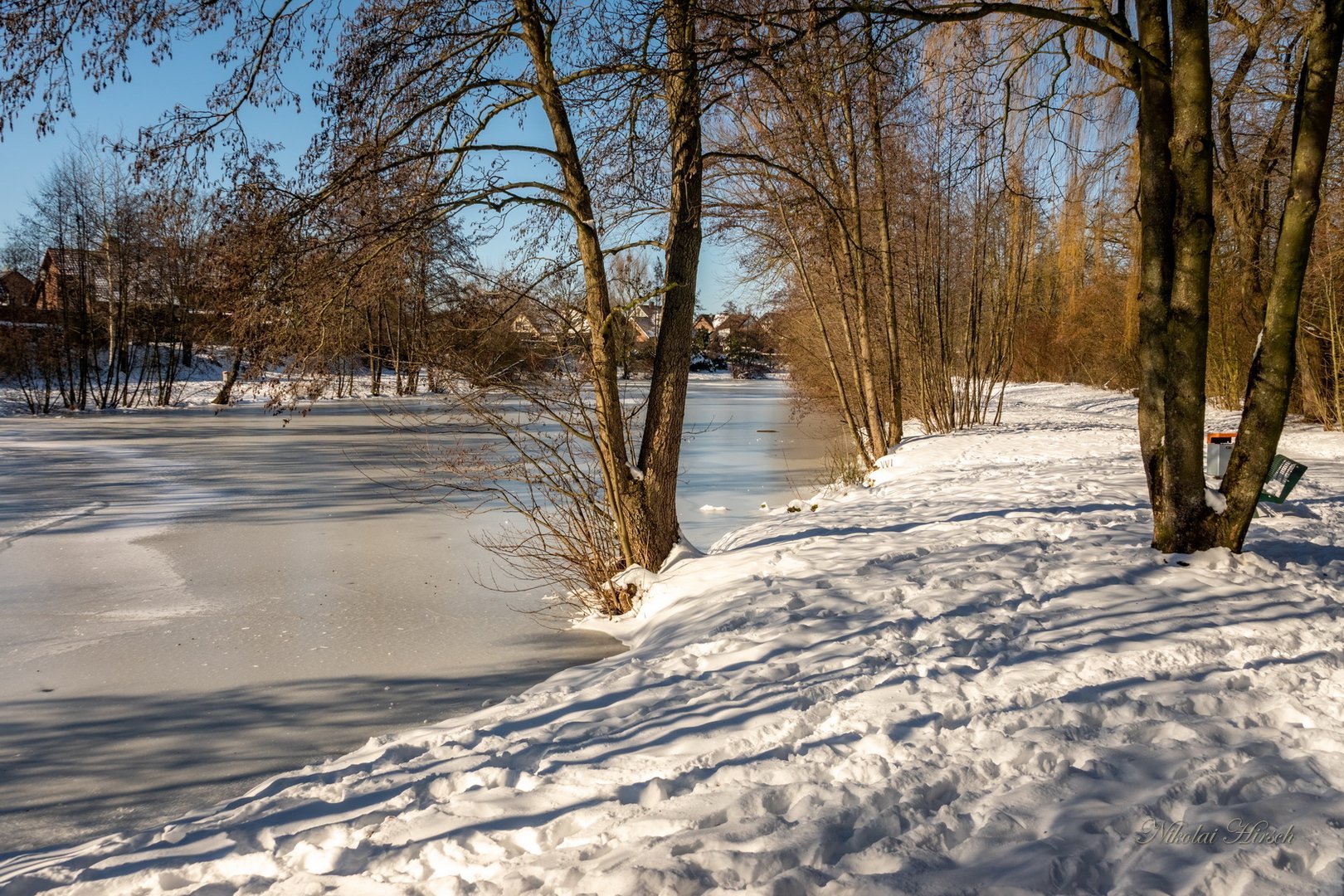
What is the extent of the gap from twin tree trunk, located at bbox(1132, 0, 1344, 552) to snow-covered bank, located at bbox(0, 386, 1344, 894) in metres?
0.39

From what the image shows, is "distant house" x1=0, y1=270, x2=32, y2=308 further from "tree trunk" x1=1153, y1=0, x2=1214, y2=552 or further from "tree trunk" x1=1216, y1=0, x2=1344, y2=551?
"tree trunk" x1=1216, y1=0, x2=1344, y2=551

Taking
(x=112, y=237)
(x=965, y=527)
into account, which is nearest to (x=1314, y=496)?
(x=965, y=527)

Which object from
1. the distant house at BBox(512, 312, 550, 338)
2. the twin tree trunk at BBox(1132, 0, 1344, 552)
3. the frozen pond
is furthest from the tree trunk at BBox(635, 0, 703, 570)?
the twin tree trunk at BBox(1132, 0, 1344, 552)

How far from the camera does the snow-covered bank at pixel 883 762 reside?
2.58 metres

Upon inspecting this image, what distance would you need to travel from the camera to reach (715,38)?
511 centimetres

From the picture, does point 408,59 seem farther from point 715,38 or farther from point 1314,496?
point 1314,496

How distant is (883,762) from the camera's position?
3.17 m

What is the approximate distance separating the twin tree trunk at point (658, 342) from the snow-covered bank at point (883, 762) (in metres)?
1.30

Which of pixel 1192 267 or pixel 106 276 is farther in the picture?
pixel 106 276

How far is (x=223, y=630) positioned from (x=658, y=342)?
3735 millimetres

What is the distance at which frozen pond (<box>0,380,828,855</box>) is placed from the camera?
4402 mm

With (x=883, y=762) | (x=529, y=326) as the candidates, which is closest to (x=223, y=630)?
(x=529, y=326)

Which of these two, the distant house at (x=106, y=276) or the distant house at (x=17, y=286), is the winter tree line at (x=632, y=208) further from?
the distant house at (x=17, y=286)

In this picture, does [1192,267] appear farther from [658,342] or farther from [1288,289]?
[658,342]
